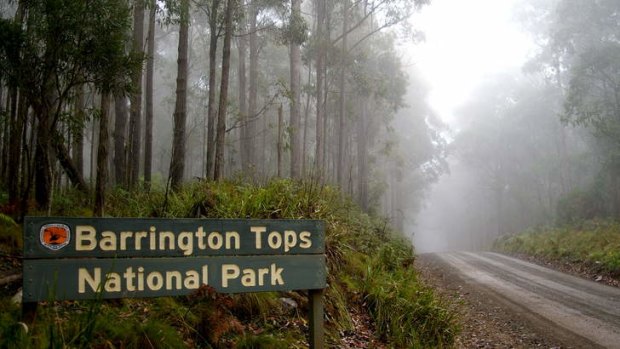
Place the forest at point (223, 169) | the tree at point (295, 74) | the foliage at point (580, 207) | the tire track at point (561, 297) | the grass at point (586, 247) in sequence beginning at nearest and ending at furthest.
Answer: the forest at point (223, 169)
the tire track at point (561, 297)
the grass at point (586, 247)
the tree at point (295, 74)
the foliage at point (580, 207)

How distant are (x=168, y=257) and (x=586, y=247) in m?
15.4

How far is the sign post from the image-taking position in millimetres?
2996

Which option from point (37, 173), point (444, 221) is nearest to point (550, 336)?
point (37, 173)

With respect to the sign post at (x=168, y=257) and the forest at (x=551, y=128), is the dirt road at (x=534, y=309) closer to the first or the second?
the sign post at (x=168, y=257)

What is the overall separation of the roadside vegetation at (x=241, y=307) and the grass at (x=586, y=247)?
302 inches

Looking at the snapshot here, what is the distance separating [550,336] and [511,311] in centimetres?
162

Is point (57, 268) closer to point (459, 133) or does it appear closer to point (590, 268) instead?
point (590, 268)

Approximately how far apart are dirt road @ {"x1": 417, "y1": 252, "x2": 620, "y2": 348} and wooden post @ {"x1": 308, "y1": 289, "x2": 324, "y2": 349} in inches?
138

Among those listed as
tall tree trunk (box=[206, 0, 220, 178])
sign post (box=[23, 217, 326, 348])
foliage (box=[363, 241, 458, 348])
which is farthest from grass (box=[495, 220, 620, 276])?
sign post (box=[23, 217, 326, 348])

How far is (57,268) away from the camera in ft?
9.88

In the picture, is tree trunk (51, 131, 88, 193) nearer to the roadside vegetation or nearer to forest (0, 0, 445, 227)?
forest (0, 0, 445, 227)

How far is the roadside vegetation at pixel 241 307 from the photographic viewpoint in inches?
142

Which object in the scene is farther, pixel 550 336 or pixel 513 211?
pixel 513 211

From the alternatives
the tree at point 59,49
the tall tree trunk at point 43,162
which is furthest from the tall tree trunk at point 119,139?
the tree at point 59,49
